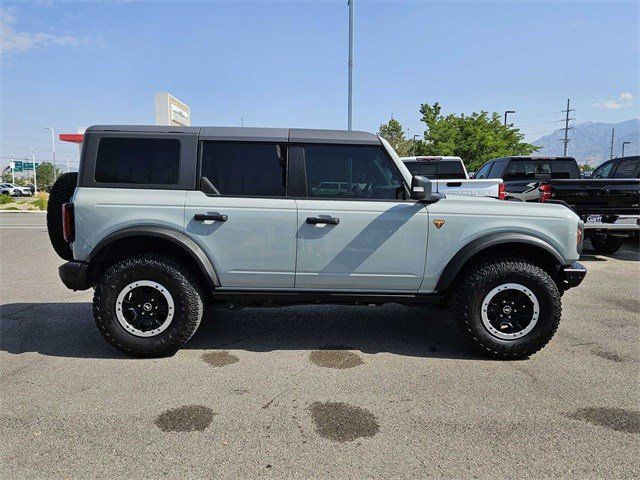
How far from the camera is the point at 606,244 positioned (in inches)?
385

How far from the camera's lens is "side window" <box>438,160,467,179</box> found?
10070 millimetres

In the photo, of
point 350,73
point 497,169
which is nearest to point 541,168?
point 497,169

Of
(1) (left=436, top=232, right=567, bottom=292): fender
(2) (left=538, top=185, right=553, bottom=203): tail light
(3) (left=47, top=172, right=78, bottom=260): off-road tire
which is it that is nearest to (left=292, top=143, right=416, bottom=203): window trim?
(1) (left=436, top=232, right=567, bottom=292): fender

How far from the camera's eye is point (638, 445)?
2.67 m

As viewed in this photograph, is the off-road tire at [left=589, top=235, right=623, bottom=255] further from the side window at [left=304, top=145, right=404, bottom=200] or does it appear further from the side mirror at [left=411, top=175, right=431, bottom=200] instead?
the side window at [left=304, top=145, right=404, bottom=200]

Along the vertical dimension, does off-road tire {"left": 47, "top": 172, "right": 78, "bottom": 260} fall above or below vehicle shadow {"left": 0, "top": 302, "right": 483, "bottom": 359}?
above

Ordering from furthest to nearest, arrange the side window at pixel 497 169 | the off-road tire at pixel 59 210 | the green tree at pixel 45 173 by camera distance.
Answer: the green tree at pixel 45 173
the side window at pixel 497 169
the off-road tire at pixel 59 210

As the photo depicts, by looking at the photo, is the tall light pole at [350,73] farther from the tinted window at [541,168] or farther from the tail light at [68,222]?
the tail light at [68,222]

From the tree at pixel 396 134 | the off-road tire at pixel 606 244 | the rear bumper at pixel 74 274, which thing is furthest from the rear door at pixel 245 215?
the tree at pixel 396 134

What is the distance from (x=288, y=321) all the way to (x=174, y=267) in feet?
5.22

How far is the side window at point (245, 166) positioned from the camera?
3906 millimetres

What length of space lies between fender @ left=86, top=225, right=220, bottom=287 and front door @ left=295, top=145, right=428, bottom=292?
0.81 meters

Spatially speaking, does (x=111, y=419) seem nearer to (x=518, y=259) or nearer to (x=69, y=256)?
(x=69, y=256)

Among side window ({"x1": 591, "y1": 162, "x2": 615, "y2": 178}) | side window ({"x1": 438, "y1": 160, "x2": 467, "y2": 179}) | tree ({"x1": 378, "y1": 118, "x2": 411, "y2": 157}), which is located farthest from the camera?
tree ({"x1": 378, "y1": 118, "x2": 411, "y2": 157})
